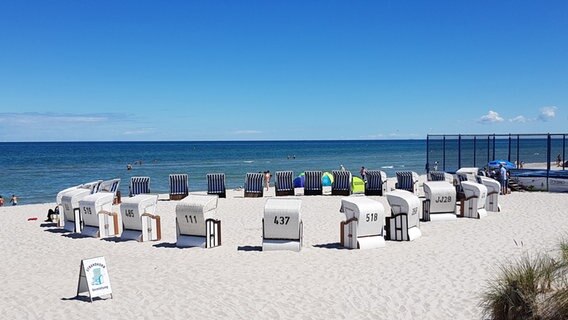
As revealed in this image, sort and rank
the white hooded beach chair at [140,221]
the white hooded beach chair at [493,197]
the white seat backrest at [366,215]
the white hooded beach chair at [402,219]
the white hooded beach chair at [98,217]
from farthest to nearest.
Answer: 1. the white hooded beach chair at [493,197]
2. the white hooded beach chair at [98,217]
3. the white hooded beach chair at [140,221]
4. the white hooded beach chair at [402,219]
5. the white seat backrest at [366,215]

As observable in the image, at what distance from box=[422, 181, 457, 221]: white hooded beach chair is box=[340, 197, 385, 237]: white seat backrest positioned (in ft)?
11.7

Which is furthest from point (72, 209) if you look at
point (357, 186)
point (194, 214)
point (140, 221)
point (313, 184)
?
point (357, 186)

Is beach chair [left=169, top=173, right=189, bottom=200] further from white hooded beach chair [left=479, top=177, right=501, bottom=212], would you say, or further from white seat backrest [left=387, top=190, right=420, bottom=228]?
white hooded beach chair [left=479, top=177, right=501, bottom=212]

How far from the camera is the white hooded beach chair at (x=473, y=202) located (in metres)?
14.3

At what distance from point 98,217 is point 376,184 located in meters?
11.7

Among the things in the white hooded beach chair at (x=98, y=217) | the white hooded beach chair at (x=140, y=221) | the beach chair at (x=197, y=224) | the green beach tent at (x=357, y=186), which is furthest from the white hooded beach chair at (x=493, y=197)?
the white hooded beach chair at (x=98, y=217)

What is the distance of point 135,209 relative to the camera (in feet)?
39.1

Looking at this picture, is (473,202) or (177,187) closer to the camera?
(473,202)

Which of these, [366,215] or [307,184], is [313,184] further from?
[366,215]

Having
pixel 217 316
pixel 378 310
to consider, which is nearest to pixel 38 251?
pixel 217 316

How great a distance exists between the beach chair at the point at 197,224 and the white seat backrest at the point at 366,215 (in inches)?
122

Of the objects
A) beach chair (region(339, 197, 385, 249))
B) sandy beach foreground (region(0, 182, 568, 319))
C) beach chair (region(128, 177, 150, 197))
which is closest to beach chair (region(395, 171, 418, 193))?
sandy beach foreground (region(0, 182, 568, 319))

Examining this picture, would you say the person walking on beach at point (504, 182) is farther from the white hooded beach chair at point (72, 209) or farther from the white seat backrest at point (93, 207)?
the white hooded beach chair at point (72, 209)

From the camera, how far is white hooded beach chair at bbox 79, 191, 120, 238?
12.5m
